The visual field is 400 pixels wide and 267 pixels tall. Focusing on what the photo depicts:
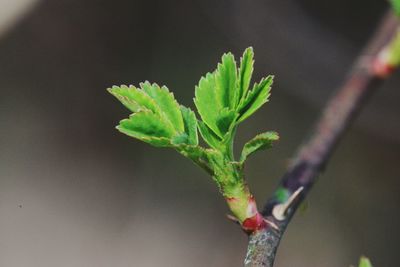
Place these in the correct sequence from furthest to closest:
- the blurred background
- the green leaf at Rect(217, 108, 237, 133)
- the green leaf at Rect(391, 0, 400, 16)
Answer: the blurred background, the green leaf at Rect(391, 0, 400, 16), the green leaf at Rect(217, 108, 237, 133)

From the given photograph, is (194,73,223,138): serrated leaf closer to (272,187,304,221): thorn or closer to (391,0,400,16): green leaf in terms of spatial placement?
(272,187,304,221): thorn

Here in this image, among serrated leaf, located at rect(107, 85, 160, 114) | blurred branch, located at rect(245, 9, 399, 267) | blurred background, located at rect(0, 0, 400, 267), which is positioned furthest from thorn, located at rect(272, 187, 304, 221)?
blurred background, located at rect(0, 0, 400, 267)

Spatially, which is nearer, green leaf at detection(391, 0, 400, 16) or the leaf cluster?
the leaf cluster

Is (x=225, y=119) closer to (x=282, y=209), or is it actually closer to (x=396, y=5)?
(x=282, y=209)

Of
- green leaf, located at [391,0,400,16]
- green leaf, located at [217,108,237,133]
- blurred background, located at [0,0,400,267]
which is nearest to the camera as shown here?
green leaf, located at [217,108,237,133]

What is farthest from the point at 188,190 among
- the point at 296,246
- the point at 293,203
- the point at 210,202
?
the point at 293,203
